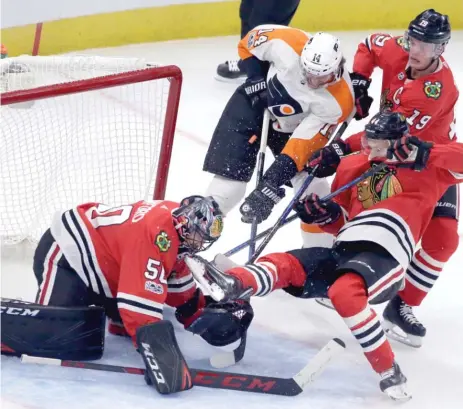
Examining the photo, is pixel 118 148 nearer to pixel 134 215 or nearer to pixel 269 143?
pixel 269 143

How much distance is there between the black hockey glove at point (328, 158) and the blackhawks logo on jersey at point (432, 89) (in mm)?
301

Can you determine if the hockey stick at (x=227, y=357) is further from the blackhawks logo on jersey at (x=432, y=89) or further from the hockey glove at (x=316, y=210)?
the blackhawks logo on jersey at (x=432, y=89)

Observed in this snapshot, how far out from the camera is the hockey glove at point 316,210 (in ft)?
10.3

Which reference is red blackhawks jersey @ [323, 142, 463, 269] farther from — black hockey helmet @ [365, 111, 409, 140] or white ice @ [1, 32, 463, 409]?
white ice @ [1, 32, 463, 409]

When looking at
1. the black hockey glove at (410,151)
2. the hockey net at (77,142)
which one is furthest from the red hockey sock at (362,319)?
the hockey net at (77,142)

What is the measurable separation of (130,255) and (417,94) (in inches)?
41.5

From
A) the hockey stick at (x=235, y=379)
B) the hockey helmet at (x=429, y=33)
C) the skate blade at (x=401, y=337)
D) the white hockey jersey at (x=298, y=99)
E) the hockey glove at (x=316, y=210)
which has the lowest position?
the skate blade at (x=401, y=337)

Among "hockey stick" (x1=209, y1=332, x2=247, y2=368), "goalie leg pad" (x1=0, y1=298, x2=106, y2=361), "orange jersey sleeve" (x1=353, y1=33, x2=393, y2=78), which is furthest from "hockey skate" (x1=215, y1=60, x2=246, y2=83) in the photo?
"goalie leg pad" (x1=0, y1=298, x2=106, y2=361)

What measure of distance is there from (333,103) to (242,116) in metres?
0.35

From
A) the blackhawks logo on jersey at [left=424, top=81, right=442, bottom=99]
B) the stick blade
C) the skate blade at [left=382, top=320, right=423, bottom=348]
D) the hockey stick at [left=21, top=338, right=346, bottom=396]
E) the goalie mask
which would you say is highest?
the blackhawks logo on jersey at [left=424, top=81, right=442, bottom=99]

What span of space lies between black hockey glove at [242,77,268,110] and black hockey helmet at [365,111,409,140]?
1.82 feet

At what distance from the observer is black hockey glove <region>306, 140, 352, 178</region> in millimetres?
3197

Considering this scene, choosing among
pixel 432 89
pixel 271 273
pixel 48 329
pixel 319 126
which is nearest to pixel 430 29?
pixel 432 89

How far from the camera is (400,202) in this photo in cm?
302
